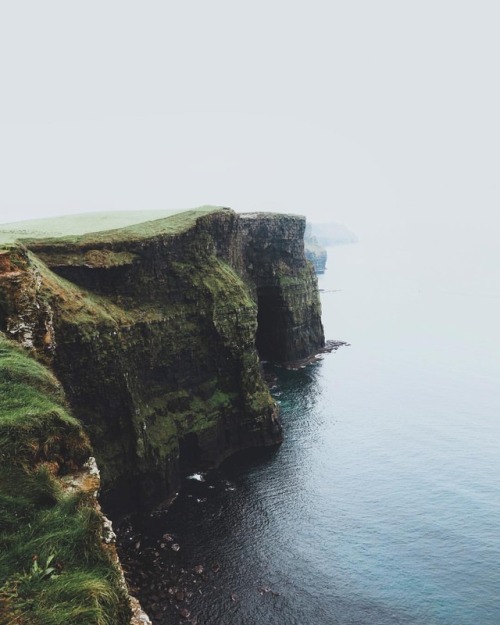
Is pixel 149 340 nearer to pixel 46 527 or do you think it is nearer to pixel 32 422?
pixel 32 422

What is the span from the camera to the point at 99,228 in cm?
5394

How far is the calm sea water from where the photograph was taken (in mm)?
32094

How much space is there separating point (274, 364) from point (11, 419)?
239 feet

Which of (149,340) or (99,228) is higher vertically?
(99,228)

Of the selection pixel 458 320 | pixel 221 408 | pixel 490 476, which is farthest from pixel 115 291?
pixel 458 320

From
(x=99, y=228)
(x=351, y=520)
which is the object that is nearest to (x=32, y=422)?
(x=351, y=520)

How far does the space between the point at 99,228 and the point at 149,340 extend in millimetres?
16885

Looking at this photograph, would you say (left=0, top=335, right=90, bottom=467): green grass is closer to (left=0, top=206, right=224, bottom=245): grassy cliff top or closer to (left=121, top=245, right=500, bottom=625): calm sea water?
(left=121, top=245, right=500, bottom=625): calm sea water

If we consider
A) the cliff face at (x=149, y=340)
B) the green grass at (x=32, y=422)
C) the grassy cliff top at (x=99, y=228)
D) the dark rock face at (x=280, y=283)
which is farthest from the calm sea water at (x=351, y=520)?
the grassy cliff top at (x=99, y=228)

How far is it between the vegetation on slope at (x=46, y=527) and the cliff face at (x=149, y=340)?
31.5 ft

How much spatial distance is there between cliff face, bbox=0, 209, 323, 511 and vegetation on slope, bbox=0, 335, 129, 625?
9615 millimetres

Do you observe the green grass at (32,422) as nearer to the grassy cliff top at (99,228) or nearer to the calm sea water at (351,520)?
the calm sea water at (351,520)

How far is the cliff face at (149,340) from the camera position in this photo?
121 ft

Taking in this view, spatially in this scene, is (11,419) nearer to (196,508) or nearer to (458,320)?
(196,508)
